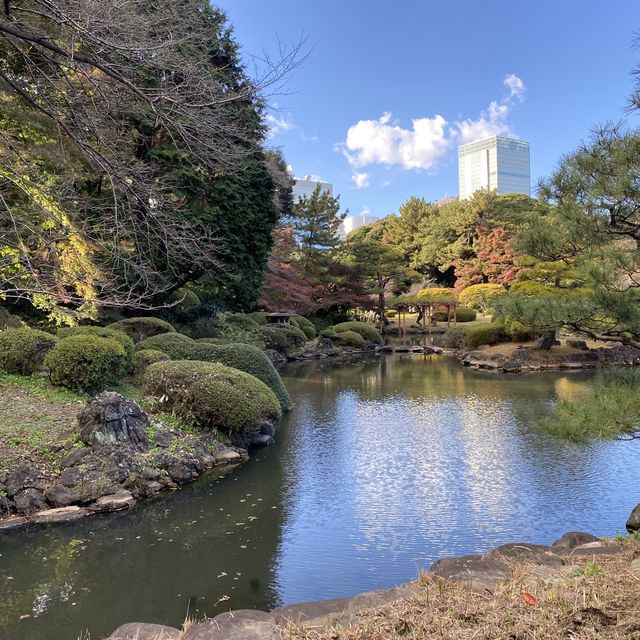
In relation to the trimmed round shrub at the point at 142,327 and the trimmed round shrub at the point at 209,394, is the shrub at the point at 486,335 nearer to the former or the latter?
the trimmed round shrub at the point at 142,327

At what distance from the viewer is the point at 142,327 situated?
10805mm

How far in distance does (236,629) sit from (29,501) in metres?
3.26

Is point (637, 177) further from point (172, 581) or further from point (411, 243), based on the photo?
point (411, 243)

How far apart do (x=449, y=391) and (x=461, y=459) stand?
18.1 feet

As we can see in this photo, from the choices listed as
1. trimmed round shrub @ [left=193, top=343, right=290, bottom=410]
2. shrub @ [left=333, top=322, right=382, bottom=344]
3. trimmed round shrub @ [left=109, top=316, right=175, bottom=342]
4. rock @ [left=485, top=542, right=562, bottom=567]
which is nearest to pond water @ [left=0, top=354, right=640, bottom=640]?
rock @ [left=485, top=542, right=562, bottom=567]

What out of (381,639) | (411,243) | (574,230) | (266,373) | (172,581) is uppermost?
(411,243)

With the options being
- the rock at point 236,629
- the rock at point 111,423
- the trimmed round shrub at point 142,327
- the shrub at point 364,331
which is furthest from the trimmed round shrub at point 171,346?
the shrub at point 364,331

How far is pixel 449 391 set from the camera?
12.0 m

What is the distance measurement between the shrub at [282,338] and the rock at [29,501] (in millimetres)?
12213

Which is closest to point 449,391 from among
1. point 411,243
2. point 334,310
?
point 334,310

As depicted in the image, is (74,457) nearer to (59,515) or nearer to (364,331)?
(59,515)

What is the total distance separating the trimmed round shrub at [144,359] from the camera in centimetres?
847

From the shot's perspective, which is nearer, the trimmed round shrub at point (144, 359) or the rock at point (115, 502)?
the rock at point (115, 502)

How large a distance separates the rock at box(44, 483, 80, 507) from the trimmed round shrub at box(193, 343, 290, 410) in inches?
151
